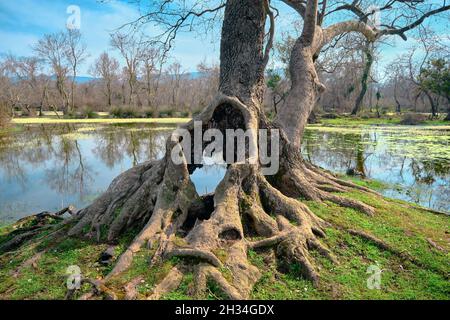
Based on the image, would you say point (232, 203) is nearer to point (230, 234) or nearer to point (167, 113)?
point (230, 234)

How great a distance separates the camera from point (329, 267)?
4766 mm

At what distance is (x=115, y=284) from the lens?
4.14m

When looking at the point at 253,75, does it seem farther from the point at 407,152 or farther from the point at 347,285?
the point at 407,152

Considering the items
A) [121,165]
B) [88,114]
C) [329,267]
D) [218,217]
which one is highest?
[88,114]

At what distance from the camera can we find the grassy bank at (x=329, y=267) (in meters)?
4.22

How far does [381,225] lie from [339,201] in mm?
952

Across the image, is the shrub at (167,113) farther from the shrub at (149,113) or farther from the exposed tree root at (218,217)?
the exposed tree root at (218,217)

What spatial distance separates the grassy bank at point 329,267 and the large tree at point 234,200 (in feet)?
0.51

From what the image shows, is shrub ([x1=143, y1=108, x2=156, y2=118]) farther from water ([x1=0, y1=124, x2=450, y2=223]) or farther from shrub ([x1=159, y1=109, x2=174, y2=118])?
water ([x1=0, y1=124, x2=450, y2=223])

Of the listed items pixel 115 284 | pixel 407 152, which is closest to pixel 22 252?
pixel 115 284

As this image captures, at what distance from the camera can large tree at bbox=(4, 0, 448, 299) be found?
458 centimetres

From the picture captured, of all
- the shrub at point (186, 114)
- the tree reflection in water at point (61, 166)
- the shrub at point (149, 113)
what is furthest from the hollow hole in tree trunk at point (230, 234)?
the shrub at point (149, 113)

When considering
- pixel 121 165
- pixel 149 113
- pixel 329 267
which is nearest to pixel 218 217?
pixel 329 267

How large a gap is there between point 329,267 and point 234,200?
1.76m
